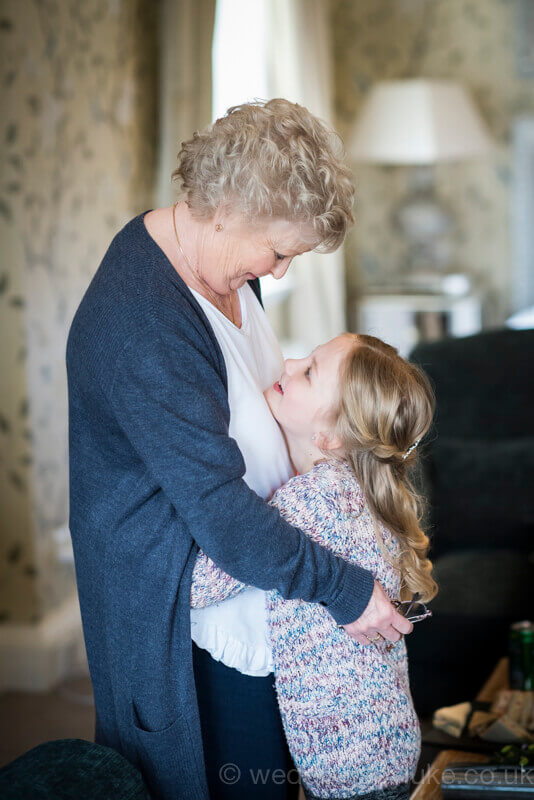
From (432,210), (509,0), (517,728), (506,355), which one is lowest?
(517,728)

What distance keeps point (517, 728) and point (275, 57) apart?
3.23 meters

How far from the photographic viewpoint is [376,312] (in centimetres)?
433

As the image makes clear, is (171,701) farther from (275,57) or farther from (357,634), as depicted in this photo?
(275,57)

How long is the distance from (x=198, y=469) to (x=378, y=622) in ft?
1.17

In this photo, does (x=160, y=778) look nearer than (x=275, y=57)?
Yes

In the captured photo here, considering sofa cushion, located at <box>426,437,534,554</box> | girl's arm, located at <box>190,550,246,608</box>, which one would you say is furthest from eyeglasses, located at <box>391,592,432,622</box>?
sofa cushion, located at <box>426,437,534,554</box>

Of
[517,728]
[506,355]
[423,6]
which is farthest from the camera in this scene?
[423,6]

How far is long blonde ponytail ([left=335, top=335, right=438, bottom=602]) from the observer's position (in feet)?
4.17

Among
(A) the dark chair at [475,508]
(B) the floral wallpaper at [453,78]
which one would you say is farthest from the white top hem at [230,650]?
(B) the floral wallpaper at [453,78]

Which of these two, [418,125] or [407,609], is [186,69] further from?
[407,609]

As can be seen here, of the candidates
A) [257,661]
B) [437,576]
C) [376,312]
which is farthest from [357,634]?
[376,312]

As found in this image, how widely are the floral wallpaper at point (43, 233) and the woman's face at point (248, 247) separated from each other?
153 centimetres

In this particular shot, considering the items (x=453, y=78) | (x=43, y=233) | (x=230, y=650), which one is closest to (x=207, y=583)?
(x=230, y=650)

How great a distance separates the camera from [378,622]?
3.85 ft
